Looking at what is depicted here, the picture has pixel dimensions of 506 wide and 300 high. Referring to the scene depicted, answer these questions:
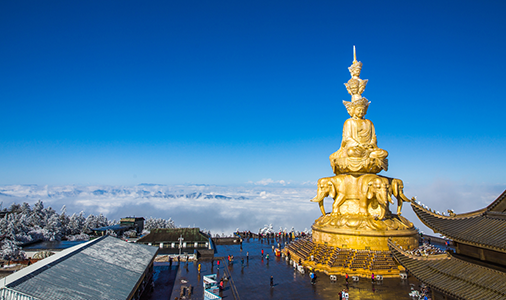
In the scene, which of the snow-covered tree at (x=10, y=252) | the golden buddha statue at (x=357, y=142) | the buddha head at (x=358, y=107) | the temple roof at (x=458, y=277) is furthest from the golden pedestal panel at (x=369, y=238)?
the snow-covered tree at (x=10, y=252)

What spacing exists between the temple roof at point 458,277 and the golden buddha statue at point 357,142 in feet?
48.4

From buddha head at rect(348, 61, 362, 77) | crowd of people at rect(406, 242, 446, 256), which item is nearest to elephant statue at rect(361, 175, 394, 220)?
crowd of people at rect(406, 242, 446, 256)

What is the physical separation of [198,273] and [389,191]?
1972 cm

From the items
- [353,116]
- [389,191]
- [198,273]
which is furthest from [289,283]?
[353,116]

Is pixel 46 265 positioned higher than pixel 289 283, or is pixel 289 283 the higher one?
pixel 46 265

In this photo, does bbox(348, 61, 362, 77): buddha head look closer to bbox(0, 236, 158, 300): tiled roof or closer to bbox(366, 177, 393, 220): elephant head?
bbox(366, 177, 393, 220): elephant head

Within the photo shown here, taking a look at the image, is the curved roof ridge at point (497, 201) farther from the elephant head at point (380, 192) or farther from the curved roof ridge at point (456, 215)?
the elephant head at point (380, 192)

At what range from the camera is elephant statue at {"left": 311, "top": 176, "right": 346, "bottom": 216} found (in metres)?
29.6

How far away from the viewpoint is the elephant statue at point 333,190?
97.2 feet

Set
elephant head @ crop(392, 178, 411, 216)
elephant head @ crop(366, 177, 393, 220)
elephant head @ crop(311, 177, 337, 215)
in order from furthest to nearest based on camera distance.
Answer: elephant head @ crop(311, 177, 337, 215)
elephant head @ crop(392, 178, 411, 216)
elephant head @ crop(366, 177, 393, 220)

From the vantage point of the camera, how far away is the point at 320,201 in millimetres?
31047

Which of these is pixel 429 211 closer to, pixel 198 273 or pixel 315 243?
pixel 315 243

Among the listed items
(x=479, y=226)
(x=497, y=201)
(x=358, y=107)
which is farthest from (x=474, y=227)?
(x=358, y=107)

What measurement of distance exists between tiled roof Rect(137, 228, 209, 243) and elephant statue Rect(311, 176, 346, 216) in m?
14.8
